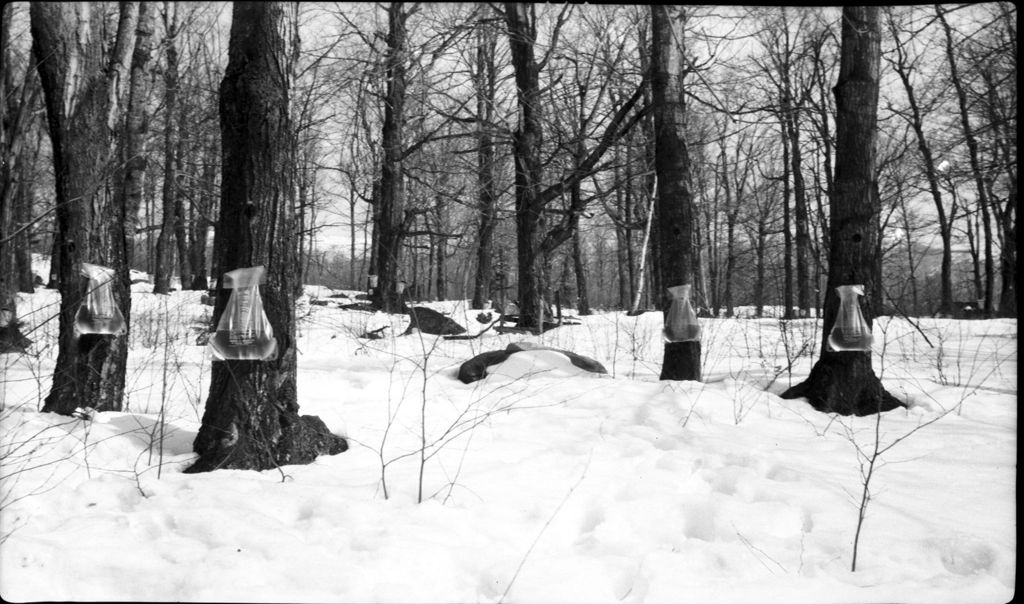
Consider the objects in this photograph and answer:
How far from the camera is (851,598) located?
1.88 metres

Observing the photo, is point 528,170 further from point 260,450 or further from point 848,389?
point 260,450

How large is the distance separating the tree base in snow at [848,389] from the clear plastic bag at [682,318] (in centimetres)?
108

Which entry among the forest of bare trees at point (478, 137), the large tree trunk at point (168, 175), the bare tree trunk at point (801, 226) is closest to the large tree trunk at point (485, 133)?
the forest of bare trees at point (478, 137)

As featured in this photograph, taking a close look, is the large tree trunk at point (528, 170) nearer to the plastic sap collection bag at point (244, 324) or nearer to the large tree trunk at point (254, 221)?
the large tree trunk at point (254, 221)

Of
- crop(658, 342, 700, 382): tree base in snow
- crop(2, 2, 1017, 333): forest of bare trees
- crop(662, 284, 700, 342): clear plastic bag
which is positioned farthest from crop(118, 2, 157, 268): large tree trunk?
crop(658, 342, 700, 382): tree base in snow

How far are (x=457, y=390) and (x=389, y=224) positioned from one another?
25.5 ft

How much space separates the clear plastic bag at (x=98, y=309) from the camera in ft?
11.9

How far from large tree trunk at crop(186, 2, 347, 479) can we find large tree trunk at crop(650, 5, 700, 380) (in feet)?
11.7

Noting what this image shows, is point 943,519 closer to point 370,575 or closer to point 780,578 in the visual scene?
point 780,578

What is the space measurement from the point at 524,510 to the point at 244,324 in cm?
161

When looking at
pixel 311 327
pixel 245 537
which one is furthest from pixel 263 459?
pixel 311 327

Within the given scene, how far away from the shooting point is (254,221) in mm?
2818

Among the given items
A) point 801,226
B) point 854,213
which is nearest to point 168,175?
point 854,213

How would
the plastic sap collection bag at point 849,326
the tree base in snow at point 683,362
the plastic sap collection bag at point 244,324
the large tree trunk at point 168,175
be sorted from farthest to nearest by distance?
1. the large tree trunk at point 168,175
2. the tree base in snow at point 683,362
3. the plastic sap collection bag at point 849,326
4. the plastic sap collection bag at point 244,324
